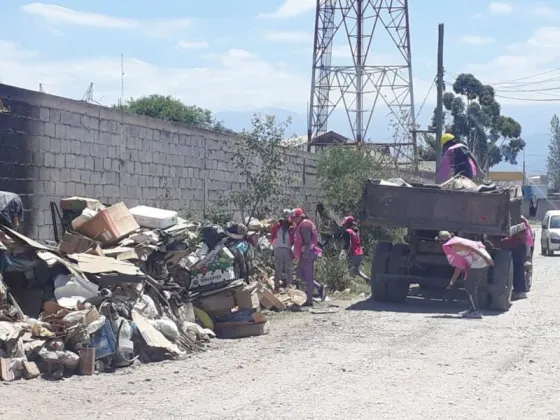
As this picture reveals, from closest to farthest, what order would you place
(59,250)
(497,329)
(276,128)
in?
(59,250) → (497,329) → (276,128)

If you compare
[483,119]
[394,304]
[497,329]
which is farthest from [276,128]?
[483,119]

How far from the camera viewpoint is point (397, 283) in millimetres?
16500

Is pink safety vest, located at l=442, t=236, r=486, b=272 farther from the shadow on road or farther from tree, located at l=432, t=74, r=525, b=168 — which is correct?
tree, located at l=432, t=74, r=525, b=168

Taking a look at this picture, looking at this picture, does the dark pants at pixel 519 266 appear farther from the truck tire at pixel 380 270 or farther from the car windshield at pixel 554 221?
the car windshield at pixel 554 221

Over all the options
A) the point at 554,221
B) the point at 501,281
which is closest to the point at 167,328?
the point at 501,281

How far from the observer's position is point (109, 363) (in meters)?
10.2

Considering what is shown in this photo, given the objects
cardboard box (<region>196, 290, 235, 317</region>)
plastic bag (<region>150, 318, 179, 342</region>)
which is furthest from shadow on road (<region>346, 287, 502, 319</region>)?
plastic bag (<region>150, 318, 179, 342</region>)

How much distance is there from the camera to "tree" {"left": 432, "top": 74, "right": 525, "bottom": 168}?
2347 inches

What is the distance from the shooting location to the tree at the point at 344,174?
2288cm

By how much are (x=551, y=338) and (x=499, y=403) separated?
14.3 ft

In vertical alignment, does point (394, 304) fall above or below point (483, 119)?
below

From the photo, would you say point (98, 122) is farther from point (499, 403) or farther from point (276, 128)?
point (499, 403)

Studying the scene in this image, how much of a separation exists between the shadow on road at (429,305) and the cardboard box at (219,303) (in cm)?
326

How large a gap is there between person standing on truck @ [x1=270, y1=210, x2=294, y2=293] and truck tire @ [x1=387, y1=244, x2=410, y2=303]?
5.87ft
